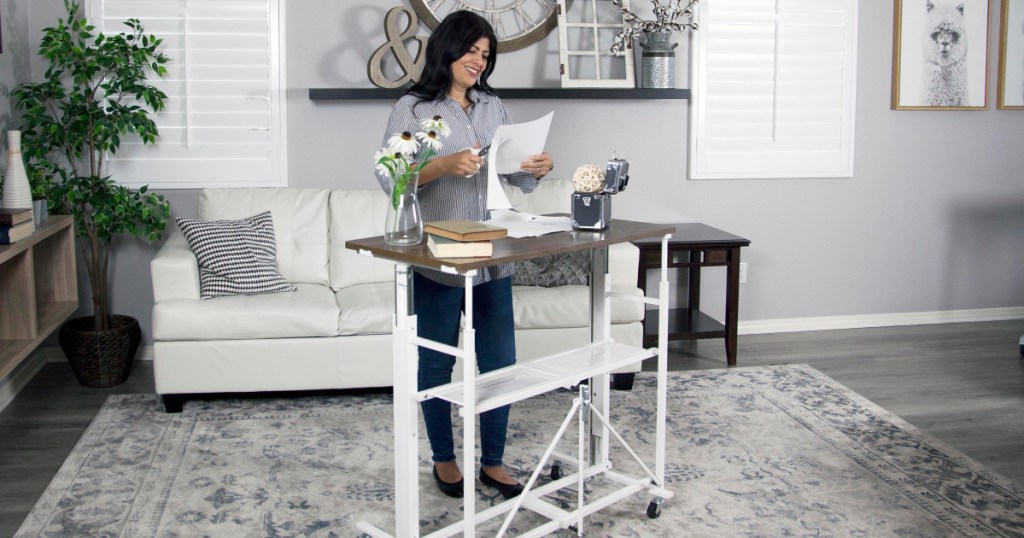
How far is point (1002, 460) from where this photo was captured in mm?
3189

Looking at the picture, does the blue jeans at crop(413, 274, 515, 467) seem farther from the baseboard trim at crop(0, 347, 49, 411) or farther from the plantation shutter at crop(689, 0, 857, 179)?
the plantation shutter at crop(689, 0, 857, 179)

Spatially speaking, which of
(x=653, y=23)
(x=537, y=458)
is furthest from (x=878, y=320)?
(x=537, y=458)

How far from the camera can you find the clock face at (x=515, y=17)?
4.43 meters

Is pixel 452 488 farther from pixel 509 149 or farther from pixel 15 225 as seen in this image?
pixel 15 225

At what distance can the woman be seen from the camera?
257 cm

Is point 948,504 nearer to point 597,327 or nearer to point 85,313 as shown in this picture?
point 597,327

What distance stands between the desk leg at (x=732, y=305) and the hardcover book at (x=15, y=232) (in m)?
2.78

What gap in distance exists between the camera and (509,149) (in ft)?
8.20

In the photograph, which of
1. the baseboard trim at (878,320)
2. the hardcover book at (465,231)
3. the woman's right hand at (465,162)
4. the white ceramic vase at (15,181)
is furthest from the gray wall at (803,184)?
the hardcover book at (465,231)

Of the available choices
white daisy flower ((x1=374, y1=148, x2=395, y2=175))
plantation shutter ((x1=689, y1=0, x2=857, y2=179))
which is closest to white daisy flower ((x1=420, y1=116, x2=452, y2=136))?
white daisy flower ((x1=374, y1=148, x2=395, y2=175))

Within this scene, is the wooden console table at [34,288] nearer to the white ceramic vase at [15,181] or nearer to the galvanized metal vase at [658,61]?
the white ceramic vase at [15,181]

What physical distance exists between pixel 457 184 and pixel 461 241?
52cm

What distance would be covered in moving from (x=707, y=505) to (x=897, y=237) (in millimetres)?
2801

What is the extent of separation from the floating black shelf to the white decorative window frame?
0.04 m
